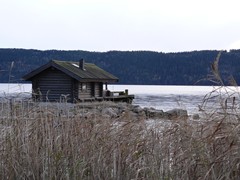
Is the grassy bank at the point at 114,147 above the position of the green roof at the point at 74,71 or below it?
below

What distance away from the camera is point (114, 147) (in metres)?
6.30

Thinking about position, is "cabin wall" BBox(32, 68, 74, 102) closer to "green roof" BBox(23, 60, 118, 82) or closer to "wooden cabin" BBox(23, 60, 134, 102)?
"wooden cabin" BBox(23, 60, 134, 102)

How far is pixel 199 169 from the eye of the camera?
18.2 ft

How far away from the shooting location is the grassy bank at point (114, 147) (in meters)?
5.42

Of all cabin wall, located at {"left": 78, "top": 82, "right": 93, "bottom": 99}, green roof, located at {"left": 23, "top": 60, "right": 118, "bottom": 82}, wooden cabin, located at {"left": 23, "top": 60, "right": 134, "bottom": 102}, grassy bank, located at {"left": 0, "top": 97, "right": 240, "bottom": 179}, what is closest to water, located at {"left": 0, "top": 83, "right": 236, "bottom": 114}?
grassy bank, located at {"left": 0, "top": 97, "right": 240, "bottom": 179}

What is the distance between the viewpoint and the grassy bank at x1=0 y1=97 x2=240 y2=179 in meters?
5.42

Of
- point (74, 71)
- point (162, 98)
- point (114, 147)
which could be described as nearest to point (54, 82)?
point (74, 71)

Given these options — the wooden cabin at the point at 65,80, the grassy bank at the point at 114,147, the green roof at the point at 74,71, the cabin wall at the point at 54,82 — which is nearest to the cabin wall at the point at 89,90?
the wooden cabin at the point at 65,80

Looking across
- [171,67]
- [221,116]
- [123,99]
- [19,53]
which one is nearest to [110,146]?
[221,116]

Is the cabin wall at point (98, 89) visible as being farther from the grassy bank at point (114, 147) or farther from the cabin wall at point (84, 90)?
the grassy bank at point (114, 147)

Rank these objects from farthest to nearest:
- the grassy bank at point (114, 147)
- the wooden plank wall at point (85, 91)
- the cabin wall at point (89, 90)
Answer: the cabin wall at point (89, 90)
the wooden plank wall at point (85, 91)
the grassy bank at point (114, 147)

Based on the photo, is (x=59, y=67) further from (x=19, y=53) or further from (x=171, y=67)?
(x=171, y=67)

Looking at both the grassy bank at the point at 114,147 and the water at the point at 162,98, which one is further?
the water at the point at 162,98

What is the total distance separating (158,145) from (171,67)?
341 feet
